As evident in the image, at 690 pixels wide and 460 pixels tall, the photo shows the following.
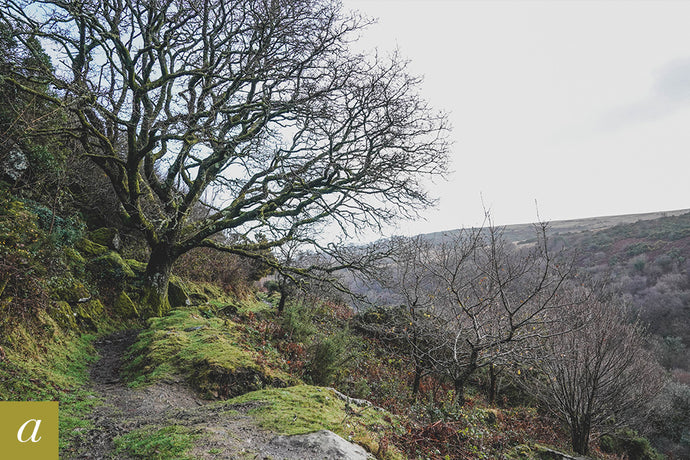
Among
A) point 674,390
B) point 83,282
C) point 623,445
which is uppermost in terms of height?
point 83,282

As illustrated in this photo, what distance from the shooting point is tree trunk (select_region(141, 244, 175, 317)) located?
9141 mm

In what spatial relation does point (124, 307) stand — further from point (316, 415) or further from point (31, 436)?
point (316, 415)

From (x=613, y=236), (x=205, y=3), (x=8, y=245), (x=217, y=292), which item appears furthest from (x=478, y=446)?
(x=613, y=236)

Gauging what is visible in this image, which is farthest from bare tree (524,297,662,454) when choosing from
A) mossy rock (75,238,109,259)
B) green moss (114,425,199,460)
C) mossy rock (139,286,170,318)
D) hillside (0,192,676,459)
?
mossy rock (75,238,109,259)

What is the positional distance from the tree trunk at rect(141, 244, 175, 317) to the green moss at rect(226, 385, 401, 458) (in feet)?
21.5

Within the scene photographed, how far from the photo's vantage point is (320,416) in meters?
3.46

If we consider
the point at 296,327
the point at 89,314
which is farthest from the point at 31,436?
the point at 296,327

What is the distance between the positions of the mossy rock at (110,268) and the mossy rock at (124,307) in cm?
55

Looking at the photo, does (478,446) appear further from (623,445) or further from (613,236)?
(613,236)

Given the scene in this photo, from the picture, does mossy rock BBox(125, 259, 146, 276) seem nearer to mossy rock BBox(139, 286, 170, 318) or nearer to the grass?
mossy rock BBox(139, 286, 170, 318)

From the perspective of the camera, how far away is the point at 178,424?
3.25m

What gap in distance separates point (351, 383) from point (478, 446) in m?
4.65

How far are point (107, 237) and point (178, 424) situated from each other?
367 inches

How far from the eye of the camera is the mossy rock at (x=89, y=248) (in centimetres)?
865
